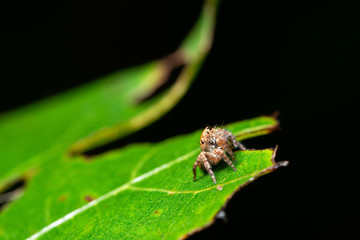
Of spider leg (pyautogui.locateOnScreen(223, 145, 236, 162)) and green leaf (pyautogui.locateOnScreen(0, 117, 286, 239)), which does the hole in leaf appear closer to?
green leaf (pyautogui.locateOnScreen(0, 117, 286, 239))

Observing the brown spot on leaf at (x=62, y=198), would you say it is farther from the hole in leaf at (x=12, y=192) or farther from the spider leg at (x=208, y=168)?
the spider leg at (x=208, y=168)

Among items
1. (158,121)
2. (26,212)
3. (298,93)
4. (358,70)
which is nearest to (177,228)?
(26,212)

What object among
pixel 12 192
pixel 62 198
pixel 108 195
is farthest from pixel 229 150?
pixel 12 192

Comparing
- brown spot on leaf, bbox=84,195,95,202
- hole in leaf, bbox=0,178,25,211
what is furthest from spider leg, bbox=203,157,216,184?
hole in leaf, bbox=0,178,25,211

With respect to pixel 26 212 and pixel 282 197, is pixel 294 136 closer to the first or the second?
pixel 282 197

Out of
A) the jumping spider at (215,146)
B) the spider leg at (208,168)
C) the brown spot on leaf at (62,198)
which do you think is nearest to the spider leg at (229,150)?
the jumping spider at (215,146)
